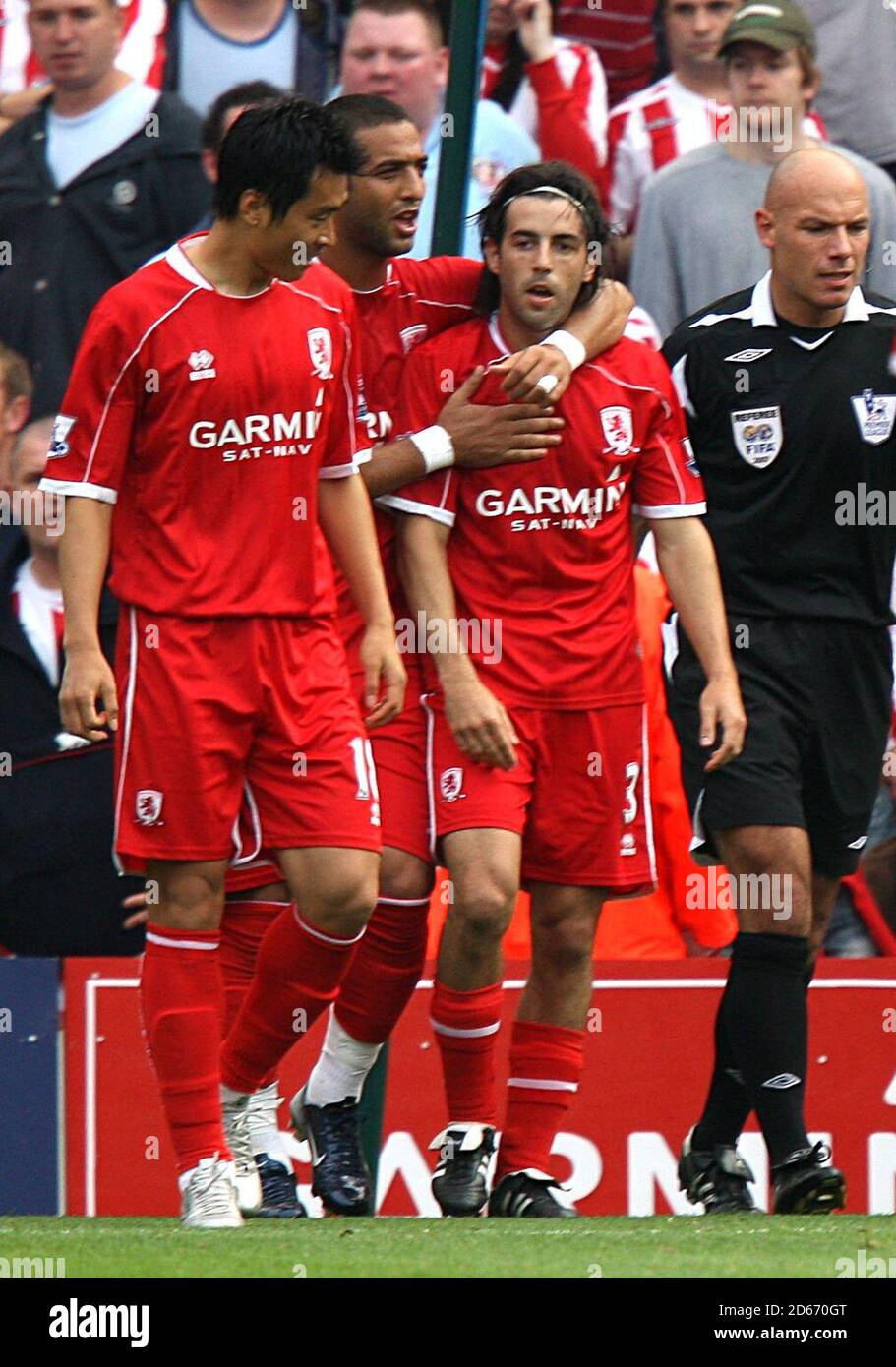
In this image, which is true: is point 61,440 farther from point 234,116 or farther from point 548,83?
point 548,83

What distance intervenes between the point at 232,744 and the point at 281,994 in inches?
24.4

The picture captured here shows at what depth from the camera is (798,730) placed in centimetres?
582

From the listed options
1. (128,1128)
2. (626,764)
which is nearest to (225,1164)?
(626,764)

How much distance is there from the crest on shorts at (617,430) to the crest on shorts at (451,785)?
76 centimetres

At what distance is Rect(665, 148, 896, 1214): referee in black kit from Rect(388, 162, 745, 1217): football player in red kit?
0.22 meters

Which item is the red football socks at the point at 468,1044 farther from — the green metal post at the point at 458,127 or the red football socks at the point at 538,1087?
the green metal post at the point at 458,127

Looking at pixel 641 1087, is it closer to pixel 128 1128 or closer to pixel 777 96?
pixel 128 1128

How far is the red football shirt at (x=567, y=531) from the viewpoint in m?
5.56

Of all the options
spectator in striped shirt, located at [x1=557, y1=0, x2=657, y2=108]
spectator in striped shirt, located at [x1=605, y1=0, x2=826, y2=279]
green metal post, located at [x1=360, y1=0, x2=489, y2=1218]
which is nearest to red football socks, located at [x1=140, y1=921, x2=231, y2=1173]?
green metal post, located at [x1=360, y1=0, x2=489, y2=1218]

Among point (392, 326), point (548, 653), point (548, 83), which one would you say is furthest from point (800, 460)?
point (548, 83)

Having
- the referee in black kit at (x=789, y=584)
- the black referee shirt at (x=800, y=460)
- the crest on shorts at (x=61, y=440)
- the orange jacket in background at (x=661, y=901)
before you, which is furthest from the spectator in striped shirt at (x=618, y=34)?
the crest on shorts at (x=61, y=440)

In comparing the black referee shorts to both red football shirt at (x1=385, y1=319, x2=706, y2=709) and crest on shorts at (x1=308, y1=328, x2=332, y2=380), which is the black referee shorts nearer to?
red football shirt at (x1=385, y1=319, x2=706, y2=709)

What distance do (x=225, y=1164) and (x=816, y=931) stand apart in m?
1.77

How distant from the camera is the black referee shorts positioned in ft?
18.7
